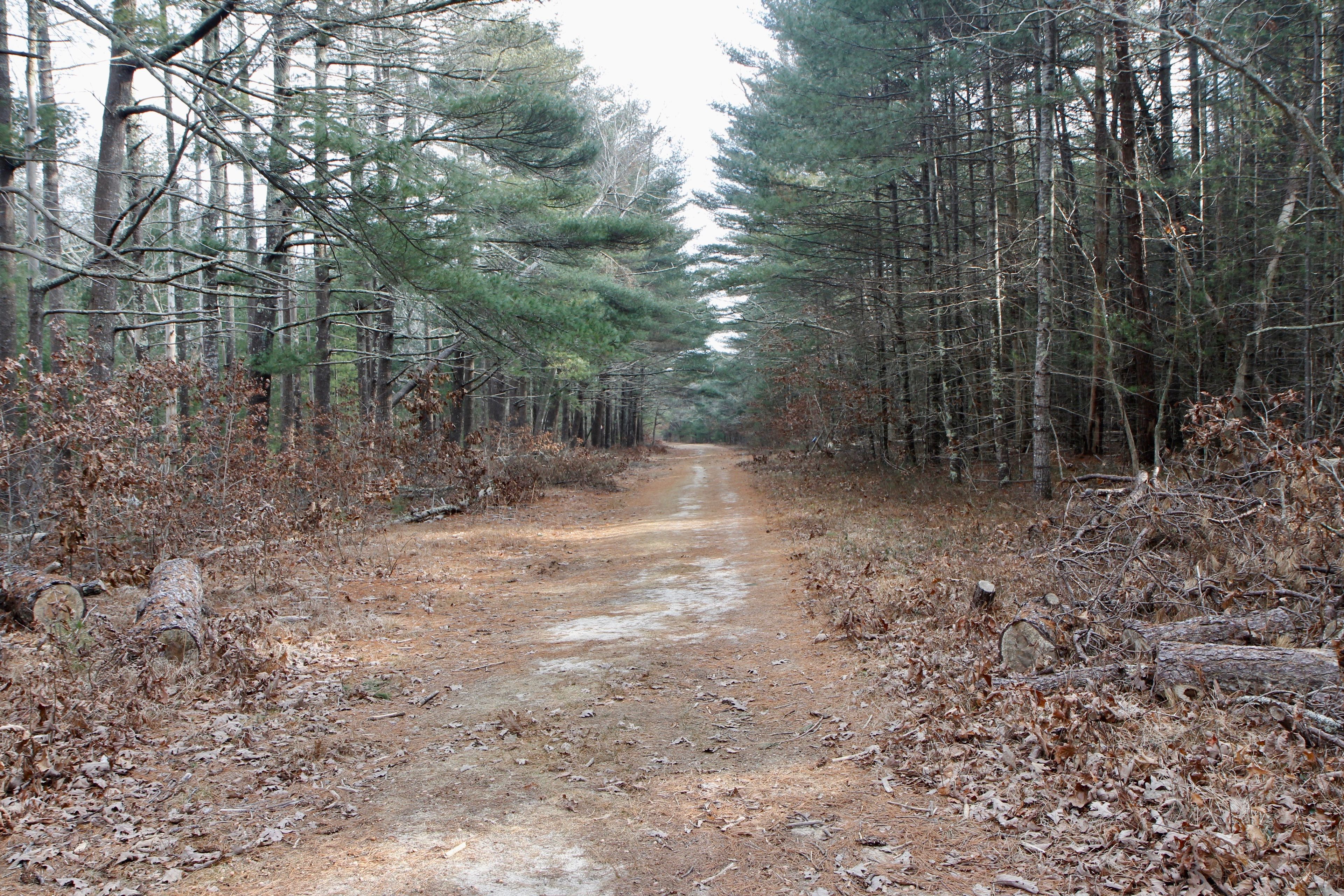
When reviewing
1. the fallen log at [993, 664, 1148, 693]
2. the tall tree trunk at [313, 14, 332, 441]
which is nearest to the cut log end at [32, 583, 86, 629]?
the tall tree trunk at [313, 14, 332, 441]

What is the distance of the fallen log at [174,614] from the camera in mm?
6371

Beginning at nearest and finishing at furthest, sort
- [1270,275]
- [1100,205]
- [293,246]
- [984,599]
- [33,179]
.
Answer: [984,599] → [1270,275] → [1100,205] → [293,246] → [33,179]

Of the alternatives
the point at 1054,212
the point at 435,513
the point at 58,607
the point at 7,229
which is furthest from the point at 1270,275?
the point at 7,229

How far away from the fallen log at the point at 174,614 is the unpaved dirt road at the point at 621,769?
1.59 metres

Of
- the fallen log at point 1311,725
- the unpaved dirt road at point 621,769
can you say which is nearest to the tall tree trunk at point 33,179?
the unpaved dirt road at point 621,769

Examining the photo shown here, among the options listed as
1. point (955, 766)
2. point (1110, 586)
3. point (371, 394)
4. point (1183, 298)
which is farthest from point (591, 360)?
point (955, 766)

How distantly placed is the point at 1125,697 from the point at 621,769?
10.0 feet

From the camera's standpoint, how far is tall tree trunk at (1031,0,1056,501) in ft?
41.7

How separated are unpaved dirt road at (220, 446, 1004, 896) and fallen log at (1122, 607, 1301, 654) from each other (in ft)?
6.08

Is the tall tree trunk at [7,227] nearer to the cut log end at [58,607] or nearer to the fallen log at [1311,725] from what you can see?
the cut log end at [58,607]

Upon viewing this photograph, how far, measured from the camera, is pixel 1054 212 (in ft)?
46.5

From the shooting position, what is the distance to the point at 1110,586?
263 inches

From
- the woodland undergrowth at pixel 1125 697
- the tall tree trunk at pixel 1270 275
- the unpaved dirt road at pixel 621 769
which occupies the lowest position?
the unpaved dirt road at pixel 621 769

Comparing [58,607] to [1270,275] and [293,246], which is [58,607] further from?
[1270,275]
